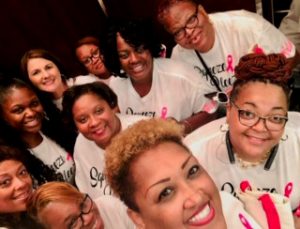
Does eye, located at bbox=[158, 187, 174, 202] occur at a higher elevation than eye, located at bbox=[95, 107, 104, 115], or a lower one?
higher

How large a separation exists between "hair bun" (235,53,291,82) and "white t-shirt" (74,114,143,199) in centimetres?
85

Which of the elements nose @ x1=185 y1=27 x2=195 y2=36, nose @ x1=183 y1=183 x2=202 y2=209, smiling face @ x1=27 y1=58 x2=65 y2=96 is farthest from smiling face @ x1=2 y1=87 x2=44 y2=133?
nose @ x1=183 y1=183 x2=202 y2=209

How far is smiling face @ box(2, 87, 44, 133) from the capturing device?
249 centimetres

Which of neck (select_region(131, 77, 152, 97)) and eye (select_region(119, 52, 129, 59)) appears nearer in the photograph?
eye (select_region(119, 52, 129, 59))

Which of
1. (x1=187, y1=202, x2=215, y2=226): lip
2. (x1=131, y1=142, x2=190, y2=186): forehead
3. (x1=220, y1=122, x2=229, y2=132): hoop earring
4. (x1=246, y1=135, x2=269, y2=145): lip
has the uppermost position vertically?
(x1=131, y1=142, x2=190, y2=186): forehead

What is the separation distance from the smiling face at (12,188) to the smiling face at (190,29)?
1.17 meters

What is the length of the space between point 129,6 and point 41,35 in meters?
0.91

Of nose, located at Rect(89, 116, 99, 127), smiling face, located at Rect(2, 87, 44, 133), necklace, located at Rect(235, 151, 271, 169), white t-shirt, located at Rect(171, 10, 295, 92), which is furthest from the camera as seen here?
smiling face, located at Rect(2, 87, 44, 133)

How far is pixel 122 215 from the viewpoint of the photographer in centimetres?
196

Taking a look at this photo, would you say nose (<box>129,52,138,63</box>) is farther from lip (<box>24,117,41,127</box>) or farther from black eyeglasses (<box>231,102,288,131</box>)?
black eyeglasses (<box>231,102,288,131</box>)

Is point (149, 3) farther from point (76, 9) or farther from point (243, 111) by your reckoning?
point (243, 111)

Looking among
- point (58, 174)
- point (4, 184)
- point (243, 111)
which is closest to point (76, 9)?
point (58, 174)

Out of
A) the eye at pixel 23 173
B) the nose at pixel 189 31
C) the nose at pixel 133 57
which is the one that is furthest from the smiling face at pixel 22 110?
the nose at pixel 189 31

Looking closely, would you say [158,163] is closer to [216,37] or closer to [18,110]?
[216,37]
